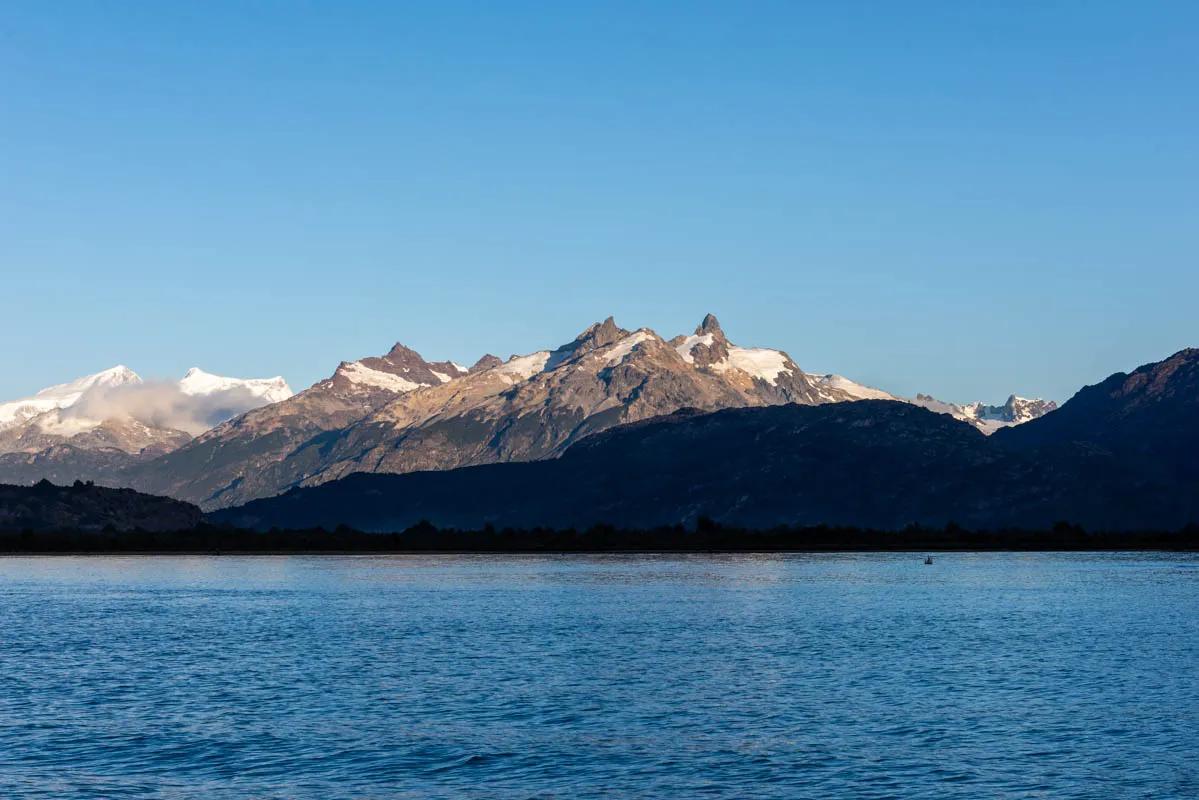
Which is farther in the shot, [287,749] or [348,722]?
[348,722]

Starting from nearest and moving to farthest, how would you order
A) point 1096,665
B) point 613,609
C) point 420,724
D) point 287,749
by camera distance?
point 287,749 < point 420,724 < point 1096,665 < point 613,609

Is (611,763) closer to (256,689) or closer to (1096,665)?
(256,689)

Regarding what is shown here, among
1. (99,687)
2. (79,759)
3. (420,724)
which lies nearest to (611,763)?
(420,724)

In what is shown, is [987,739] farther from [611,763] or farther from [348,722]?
[348,722]

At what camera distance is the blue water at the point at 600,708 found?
63344mm

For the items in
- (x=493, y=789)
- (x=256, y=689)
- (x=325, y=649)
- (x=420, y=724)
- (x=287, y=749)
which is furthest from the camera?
(x=325, y=649)

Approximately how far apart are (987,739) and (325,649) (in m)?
65.3

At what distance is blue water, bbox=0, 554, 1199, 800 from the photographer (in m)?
63.3

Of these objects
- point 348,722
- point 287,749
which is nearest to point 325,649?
point 348,722

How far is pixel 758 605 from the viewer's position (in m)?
182

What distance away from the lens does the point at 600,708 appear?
85.2 m

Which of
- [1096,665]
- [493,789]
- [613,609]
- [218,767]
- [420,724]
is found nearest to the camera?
[493,789]

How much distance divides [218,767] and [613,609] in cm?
10912

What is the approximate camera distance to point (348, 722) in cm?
7969
